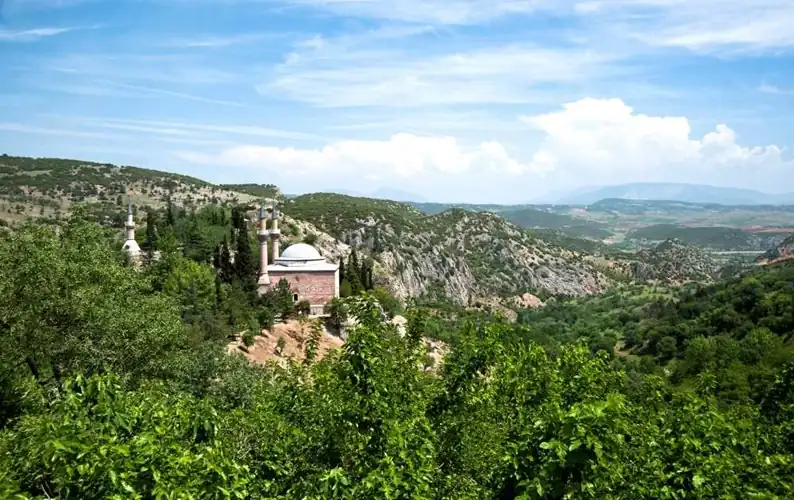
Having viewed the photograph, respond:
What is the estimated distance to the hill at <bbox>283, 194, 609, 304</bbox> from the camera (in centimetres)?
10775

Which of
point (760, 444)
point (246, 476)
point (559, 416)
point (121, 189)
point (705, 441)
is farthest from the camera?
point (121, 189)

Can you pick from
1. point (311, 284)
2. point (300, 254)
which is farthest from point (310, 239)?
point (311, 284)

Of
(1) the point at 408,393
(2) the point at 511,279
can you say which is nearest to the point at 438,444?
(1) the point at 408,393

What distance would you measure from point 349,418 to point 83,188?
117 metres

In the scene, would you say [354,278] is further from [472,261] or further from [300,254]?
[472,261]

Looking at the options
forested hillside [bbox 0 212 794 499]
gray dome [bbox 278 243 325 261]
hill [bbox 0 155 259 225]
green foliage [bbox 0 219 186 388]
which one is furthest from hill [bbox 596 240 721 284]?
forested hillside [bbox 0 212 794 499]

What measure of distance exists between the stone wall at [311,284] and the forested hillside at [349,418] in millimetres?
25859

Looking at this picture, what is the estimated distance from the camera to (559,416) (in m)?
6.87

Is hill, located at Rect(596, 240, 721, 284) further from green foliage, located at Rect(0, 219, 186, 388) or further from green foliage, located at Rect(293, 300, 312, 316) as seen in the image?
green foliage, located at Rect(0, 219, 186, 388)

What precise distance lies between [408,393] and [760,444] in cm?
663

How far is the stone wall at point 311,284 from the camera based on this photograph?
47.8 meters

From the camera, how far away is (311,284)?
47.8 meters

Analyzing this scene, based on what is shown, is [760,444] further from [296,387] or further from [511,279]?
[511,279]

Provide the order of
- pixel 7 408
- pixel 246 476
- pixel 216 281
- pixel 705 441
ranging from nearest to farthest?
1. pixel 246 476
2. pixel 705 441
3. pixel 7 408
4. pixel 216 281
